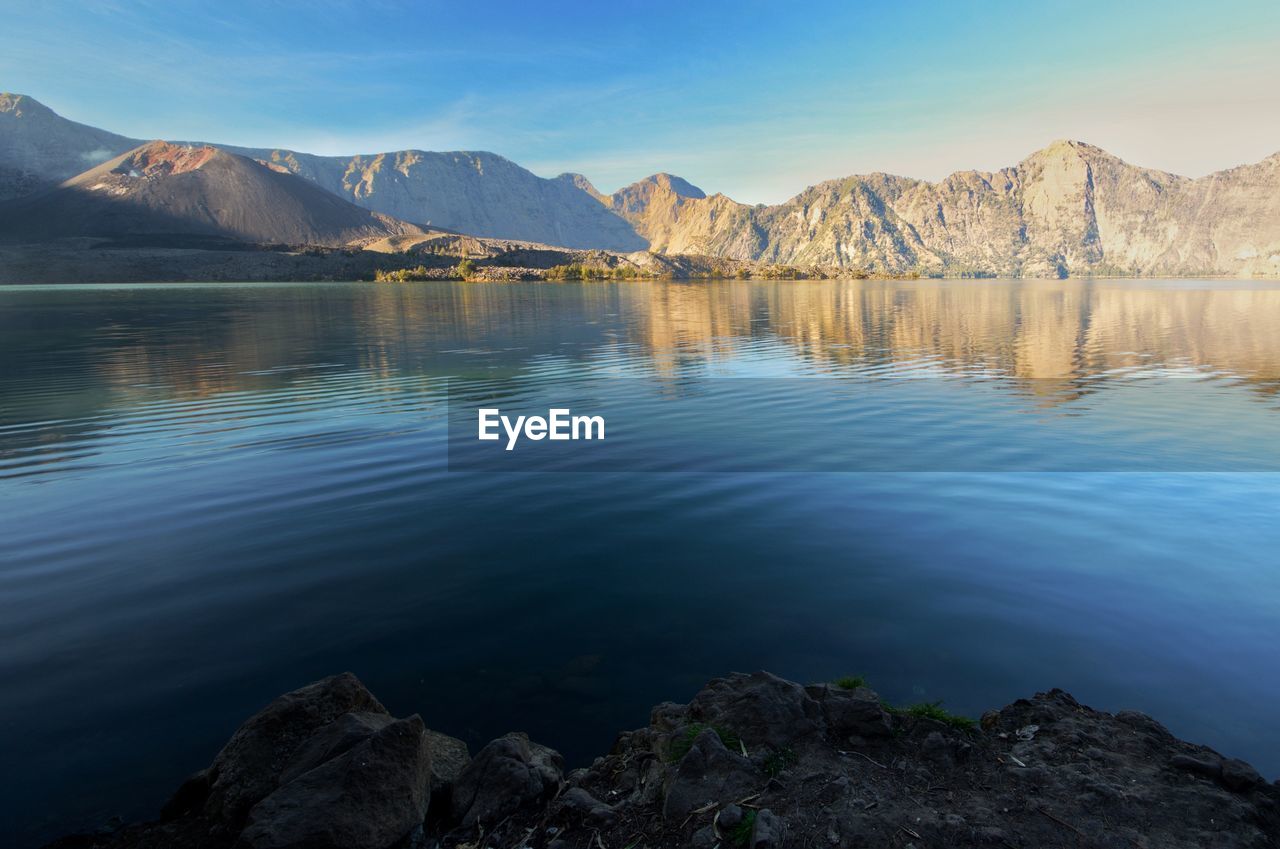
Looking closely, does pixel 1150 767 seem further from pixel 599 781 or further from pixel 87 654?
pixel 87 654

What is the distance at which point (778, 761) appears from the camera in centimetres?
774

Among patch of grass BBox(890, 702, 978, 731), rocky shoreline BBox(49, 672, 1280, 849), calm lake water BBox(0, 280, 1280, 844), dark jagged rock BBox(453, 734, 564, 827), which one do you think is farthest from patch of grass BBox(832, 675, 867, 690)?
dark jagged rock BBox(453, 734, 564, 827)

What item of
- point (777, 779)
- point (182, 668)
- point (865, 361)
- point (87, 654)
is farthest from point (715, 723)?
point (865, 361)

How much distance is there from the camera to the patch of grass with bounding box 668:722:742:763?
26.1 feet

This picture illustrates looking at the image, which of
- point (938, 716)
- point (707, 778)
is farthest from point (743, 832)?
point (938, 716)

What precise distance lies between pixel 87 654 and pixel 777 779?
38.8ft

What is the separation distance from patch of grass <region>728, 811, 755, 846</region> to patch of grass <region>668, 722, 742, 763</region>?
120 cm

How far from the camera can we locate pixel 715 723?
840cm

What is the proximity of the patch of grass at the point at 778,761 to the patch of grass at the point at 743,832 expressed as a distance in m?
0.82

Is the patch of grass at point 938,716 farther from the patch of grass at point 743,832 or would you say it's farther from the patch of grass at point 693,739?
the patch of grass at point 743,832

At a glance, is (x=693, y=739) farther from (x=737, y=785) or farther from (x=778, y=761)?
(x=778, y=761)

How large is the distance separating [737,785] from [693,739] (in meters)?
0.81

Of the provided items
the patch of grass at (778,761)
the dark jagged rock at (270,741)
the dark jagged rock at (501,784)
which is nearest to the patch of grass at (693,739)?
the patch of grass at (778,761)

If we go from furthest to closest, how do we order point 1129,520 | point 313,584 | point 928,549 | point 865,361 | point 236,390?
point 865,361 → point 236,390 → point 1129,520 → point 928,549 → point 313,584
